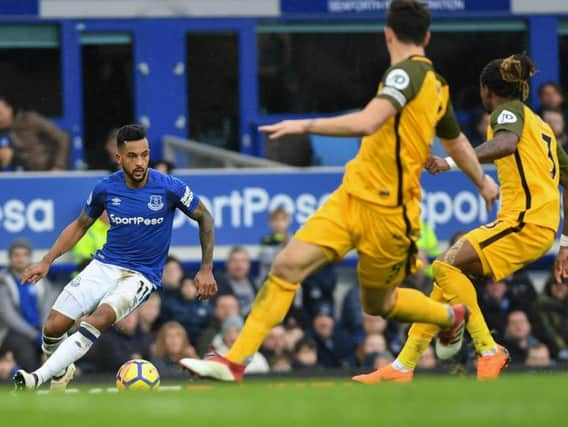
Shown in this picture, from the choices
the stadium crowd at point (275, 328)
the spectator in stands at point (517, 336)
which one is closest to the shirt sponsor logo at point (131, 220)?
the stadium crowd at point (275, 328)

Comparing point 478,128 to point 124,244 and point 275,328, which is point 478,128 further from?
point 124,244

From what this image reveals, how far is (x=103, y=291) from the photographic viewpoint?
13.7m

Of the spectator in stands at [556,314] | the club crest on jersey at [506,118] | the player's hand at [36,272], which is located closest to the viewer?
the club crest on jersey at [506,118]

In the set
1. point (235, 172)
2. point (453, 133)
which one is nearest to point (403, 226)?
point (453, 133)

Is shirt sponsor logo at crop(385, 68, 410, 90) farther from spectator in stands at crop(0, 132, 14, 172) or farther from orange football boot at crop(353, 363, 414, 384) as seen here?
spectator in stands at crop(0, 132, 14, 172)

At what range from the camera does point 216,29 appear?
21.0m

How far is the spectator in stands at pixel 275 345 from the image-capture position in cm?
1822

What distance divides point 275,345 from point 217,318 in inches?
24.4

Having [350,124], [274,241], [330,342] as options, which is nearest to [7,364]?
[274,241]

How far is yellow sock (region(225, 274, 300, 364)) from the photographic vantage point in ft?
34.7

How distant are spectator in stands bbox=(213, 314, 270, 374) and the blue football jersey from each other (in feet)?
13.0

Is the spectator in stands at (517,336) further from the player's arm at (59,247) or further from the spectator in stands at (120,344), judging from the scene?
the player's arm at (59,247)

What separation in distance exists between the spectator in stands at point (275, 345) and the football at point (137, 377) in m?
4.42

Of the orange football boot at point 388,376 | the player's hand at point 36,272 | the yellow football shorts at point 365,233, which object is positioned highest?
the yellow football shorts at point 365,233
